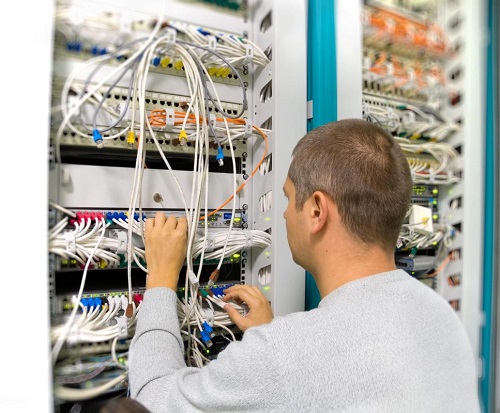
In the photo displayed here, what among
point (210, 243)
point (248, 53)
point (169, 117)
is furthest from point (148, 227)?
point (248, 53)

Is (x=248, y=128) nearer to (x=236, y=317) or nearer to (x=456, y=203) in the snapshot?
(x=236, y=317)

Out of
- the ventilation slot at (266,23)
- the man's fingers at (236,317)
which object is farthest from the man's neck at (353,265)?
the ventilation slot at (266,23)

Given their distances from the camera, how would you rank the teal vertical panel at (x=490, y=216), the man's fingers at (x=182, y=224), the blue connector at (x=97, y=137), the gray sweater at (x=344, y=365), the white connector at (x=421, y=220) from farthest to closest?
the teal vertical panel at (x=490, y=216)
the white connector at (x=421, y=220)
the man's fingers at (x=182, y=224)
the blue connector at (x=97, y=137)
the gray sweater at (x=344, y=365)

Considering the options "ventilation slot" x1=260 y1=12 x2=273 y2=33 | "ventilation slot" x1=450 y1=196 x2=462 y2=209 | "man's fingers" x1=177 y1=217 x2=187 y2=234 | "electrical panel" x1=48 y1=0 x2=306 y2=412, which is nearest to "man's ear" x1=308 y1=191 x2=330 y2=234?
"electrical panel" x1=48 y1=0 x2=306 y2=412

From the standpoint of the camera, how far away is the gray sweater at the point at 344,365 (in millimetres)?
628

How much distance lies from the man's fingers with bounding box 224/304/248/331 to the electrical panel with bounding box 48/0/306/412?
0.04 m

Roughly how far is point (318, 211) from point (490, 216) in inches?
49.4

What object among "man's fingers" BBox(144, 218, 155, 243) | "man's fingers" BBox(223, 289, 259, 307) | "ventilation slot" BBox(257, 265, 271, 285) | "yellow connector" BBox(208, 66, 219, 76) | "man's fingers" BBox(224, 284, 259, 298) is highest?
"yellow connector" BBox(208, 66, 219, 76)

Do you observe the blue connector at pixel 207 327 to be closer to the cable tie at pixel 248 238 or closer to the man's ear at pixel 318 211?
the cable tie at pixel 248 238

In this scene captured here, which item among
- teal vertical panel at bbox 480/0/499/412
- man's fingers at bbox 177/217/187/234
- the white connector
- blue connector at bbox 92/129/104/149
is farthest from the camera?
teal vertical panel at bbox 480/0/499/412

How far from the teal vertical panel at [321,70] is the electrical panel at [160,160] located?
5cm

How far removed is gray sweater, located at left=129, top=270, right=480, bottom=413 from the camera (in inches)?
24.7

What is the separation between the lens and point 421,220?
1.49 metres

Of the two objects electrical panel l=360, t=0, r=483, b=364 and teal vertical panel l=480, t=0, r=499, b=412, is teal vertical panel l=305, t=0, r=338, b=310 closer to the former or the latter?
electrical panel l=360, t=0, r=483, b=364
